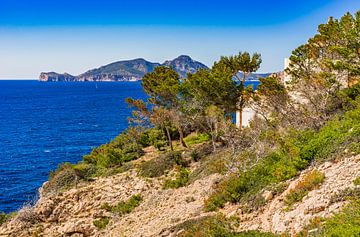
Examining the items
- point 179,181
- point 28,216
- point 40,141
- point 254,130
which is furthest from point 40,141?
point 254,130

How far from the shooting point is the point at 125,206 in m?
22.4

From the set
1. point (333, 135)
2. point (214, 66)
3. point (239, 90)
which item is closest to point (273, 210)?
point (333, 135)

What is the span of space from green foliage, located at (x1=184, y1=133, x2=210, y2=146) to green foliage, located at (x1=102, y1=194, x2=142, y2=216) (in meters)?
13.5

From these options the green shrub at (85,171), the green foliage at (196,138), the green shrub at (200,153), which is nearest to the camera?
the green shrub at (200,153)

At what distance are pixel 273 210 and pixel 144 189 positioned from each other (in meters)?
13.4

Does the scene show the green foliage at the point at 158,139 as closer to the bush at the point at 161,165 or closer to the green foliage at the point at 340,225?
Answer: the bush at the point at 161,165

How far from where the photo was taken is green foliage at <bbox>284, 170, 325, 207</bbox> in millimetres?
12312

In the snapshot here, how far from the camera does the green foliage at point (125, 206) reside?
2202 cm

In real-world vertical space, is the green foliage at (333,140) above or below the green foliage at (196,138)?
above

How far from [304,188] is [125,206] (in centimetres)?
1270

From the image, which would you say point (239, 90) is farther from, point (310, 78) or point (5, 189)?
point (5, 189)

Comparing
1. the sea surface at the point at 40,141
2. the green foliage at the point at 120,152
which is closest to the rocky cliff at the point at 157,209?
the green foliage at the point at 120,152

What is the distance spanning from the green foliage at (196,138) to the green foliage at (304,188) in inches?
886

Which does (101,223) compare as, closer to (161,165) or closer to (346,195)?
(161,165)
